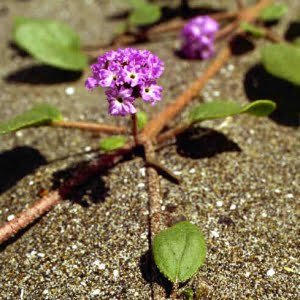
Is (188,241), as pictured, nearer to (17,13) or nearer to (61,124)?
(61,124)

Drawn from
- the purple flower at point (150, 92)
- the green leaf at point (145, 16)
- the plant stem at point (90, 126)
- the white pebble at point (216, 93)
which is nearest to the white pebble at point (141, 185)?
the plant stem at point (90, 126)

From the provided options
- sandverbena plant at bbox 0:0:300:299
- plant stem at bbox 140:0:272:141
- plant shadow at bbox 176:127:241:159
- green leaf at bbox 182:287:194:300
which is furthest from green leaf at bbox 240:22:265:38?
green leaf at bbox 182:287:194:300

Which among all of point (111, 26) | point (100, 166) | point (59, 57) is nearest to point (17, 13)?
point (111, 26)

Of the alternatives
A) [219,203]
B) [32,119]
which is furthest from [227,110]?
[32,119]

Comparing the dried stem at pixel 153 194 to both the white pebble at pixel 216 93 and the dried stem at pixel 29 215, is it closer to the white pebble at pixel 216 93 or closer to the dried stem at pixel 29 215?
the dried stem at pixel 29 215

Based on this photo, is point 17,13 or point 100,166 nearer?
point 100,166

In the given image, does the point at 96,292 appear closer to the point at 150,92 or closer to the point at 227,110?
the point at 150,92

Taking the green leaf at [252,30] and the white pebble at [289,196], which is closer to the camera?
the white pebble at [289,196]
